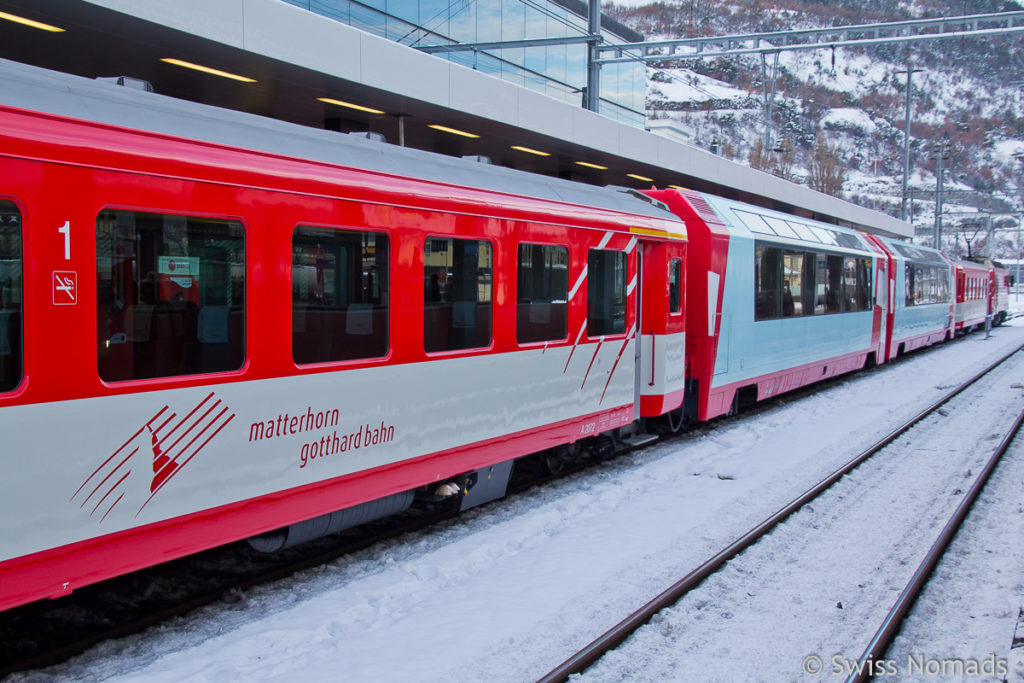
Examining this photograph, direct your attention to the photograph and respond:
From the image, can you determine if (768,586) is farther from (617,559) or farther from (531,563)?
(531,563)

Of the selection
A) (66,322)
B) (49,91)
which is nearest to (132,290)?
(66,322)

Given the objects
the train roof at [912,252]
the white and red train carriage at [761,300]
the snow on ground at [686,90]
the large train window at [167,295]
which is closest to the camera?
the large train window at [167,295]

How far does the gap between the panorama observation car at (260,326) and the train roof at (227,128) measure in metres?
0.02

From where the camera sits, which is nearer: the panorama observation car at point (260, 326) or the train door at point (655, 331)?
the panorama observation car at point (260, 326)

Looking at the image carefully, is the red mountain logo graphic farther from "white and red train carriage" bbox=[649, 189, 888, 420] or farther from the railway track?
"white and red train carriage" bbox=[649, 189, 888, 420]

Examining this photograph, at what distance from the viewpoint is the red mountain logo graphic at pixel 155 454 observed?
4.12 m

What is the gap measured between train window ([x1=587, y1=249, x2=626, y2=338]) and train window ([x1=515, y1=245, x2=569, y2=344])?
484 millimetres

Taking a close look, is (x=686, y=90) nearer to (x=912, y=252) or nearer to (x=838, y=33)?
(x=912, y=252)

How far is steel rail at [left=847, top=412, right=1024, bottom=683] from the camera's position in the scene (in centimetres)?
468

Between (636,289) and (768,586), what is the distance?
147 inches

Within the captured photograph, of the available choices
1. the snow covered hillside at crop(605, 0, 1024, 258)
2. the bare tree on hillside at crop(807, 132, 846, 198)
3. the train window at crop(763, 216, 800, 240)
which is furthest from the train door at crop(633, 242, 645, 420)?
the snow covered hillside at crop(605, 0, 1024, 258)

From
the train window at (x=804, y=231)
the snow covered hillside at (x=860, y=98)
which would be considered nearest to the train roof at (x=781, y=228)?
the train window at (x=804, y=231)

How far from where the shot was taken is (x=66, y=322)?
3.98 meters

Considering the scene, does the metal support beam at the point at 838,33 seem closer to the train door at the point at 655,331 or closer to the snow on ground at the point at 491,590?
the train door at the point at 655,331
